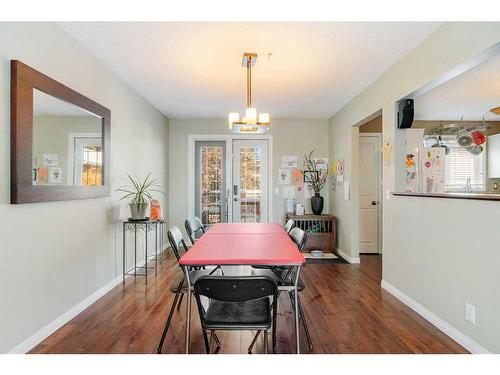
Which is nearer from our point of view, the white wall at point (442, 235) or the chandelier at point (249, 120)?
the white wall at point (442, 235)

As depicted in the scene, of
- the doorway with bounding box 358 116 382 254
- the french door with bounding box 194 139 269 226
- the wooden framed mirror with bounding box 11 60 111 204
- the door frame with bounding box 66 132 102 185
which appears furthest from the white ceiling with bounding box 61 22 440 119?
the french door with bounding box 194 139 269 226

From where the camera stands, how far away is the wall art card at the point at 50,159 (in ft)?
7.67

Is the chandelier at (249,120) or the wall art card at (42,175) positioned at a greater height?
the chandelier at (249,120)

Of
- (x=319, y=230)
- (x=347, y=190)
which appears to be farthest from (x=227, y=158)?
(x=347, y=190)

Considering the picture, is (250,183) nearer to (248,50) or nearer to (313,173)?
(313,173)

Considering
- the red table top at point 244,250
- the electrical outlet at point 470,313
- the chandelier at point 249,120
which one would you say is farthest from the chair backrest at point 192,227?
the electrical outlet at point 470,313

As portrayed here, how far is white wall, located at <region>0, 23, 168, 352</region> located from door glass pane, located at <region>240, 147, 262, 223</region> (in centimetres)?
247

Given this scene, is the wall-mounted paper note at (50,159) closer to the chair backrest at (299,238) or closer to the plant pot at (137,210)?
the plant pot at (137,210)

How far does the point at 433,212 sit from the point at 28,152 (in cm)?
317

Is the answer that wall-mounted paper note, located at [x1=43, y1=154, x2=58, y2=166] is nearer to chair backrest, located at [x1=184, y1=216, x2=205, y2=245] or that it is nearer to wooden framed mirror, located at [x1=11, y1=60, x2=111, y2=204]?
wooden framed mirror, located at [x1=11, y1=60, x2=111, y2=204]

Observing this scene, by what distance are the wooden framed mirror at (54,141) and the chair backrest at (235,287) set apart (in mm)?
1432

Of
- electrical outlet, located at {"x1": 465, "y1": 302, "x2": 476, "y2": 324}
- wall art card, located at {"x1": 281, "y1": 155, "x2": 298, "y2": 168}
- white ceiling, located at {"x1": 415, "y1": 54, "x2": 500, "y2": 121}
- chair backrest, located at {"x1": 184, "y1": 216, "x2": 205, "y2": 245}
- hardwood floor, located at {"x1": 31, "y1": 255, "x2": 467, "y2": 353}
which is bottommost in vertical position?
hardwood floor, located at {"x1": 31, "y1": 255, "x2": 467, "y2": 353}

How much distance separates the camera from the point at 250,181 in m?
5.92

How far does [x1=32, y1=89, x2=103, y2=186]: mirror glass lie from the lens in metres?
2.26
